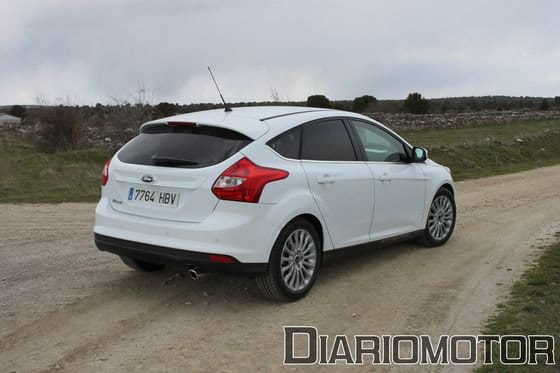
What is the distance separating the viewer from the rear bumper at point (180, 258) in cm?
502

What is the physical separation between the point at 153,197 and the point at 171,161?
0.35m

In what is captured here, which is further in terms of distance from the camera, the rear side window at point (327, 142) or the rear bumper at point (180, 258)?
the rear side window at point (327, 142)

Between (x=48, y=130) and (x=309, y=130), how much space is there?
933 inches

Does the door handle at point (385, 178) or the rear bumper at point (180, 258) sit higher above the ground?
the door handle at point (385, 178)

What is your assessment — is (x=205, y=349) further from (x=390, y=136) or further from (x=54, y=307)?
(x=390, y=136)

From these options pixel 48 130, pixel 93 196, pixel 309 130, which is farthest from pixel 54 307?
pixel 48 130

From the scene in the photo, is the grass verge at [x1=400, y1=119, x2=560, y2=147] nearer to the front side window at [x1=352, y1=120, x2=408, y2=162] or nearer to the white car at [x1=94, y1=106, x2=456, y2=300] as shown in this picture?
the front side window at [x1=352, y1=120, x2=408, y2=162]

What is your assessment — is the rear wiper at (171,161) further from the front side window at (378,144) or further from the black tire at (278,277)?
the front side window at (378,144)

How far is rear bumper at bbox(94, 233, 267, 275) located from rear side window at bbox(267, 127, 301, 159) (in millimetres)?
1046

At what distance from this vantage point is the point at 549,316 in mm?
5043

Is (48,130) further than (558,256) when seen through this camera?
Yes

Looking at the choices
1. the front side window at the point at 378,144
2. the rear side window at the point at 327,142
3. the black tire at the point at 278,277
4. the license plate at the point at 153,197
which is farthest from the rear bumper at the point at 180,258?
the front side window at the point at 378,144

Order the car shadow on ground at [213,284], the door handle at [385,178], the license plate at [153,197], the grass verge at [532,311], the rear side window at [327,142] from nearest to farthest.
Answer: the grass verge at [532,311], the license plate at [153,197], the car shadow on ground at [213,284], the rear side window at [327,142], the door handle at [385,178]

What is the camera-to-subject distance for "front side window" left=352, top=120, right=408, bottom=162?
262 inches
